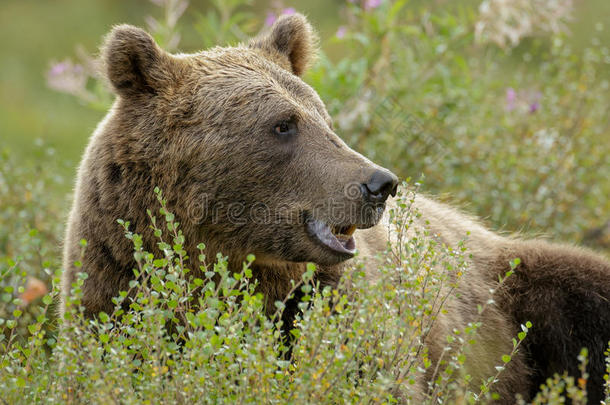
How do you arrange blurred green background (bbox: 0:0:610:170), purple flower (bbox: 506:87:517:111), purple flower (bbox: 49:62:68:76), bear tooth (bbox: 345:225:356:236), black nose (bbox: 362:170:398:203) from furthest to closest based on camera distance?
blurred green background (bbox: 0:0:610:170), purple flower (bbox: 506:87:517:111), purple flower (bbox: 49:62:68:76), bear tooth (bbox: 345:225:356:236), black nose (bbox: 362:170:398:203)

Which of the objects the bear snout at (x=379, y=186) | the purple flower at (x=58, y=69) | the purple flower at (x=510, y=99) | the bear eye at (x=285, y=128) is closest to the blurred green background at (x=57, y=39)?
the purple flower at (x=58, y=69)

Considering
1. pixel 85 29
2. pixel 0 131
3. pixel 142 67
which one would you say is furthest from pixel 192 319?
pixel 85 29

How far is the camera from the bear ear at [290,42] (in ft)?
15.3

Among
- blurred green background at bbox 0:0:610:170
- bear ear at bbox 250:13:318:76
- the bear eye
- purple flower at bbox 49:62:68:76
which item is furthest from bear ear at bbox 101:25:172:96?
blurred green background at bbox 0:0:610:170

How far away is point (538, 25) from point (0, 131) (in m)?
10.6

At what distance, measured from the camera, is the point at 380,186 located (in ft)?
12.2

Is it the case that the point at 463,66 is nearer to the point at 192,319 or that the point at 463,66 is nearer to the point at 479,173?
the point at 479,173

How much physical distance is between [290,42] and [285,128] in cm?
86

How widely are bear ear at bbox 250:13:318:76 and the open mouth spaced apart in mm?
1160

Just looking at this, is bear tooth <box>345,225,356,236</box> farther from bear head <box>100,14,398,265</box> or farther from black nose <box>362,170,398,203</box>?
black nose <box>362,170,398,203</box>

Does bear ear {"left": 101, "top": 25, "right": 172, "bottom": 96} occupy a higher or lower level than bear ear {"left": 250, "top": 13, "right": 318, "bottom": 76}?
lower

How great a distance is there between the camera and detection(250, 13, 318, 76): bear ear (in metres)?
4.68

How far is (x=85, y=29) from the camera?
63.7ft

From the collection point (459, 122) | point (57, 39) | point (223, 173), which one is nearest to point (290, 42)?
point (223, 173)
